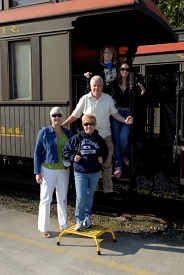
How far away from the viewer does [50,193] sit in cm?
466

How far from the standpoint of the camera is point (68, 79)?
5281 mm

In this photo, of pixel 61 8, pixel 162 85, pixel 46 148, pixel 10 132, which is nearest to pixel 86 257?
pixel 46 148

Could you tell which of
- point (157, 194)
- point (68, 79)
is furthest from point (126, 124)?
point (157, 194)

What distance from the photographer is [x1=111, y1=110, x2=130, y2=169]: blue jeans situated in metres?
4.98

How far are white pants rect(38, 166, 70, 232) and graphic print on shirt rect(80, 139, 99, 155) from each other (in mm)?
528

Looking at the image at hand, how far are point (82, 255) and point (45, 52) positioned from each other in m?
3.05

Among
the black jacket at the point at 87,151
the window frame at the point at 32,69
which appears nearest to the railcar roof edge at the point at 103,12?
the window frame at the point at 32,69

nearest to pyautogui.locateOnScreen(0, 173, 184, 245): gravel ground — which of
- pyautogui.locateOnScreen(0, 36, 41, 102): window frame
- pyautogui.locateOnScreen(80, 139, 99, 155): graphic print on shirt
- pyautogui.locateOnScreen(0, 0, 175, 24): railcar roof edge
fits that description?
pyautogui.locateOnScreen(80, 139, 99, 155): graphic print on shirt

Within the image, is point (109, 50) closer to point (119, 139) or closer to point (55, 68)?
point (55, 68)

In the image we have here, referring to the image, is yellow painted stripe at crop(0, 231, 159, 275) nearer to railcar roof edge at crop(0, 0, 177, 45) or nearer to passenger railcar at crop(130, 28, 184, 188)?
passenger railcar at crop(130, 28, 184, 188)

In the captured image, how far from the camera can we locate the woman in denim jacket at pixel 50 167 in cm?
459

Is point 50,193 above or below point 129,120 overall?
below

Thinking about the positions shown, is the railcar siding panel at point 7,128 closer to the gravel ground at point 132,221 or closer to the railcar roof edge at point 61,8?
the gravel ground at point 132,221

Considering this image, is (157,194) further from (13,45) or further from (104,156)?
(13,45)
